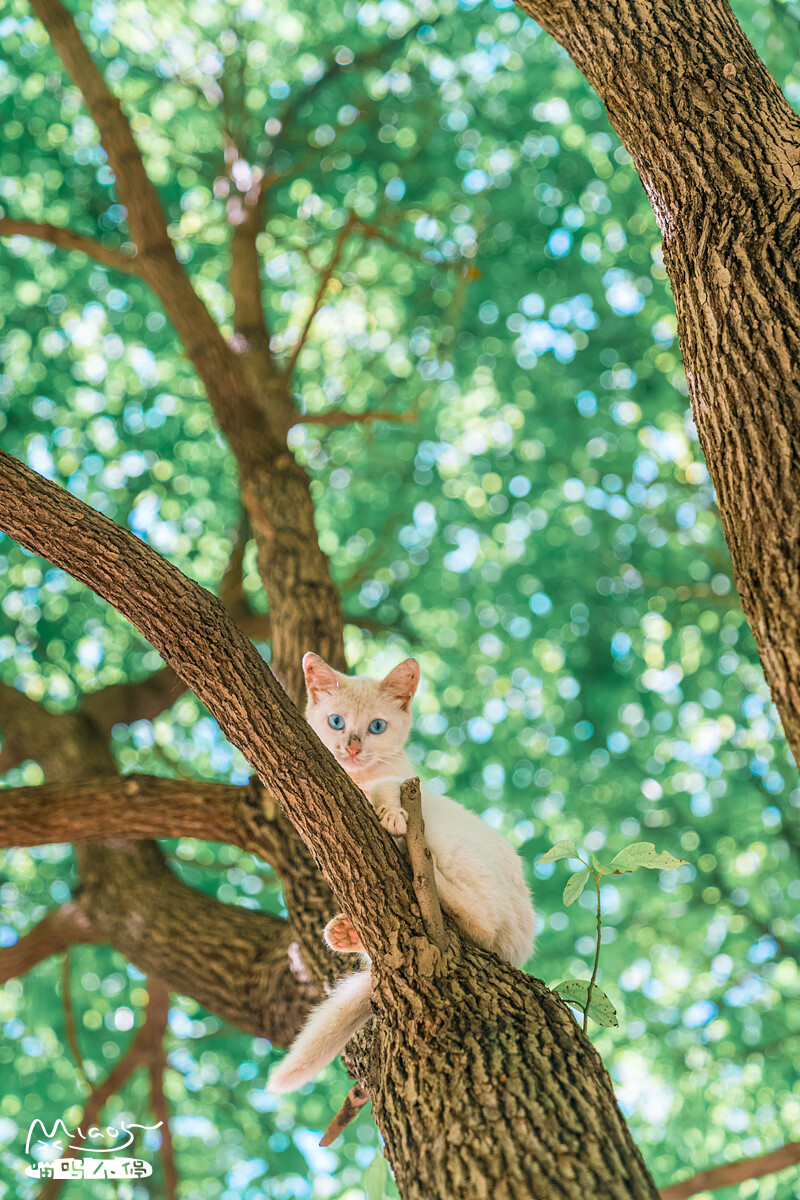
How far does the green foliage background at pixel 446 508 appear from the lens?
5.61 m

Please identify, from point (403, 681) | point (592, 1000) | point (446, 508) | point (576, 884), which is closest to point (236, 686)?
point (576, 884)

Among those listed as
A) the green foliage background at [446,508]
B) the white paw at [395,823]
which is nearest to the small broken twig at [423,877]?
the white paw at [395,823]

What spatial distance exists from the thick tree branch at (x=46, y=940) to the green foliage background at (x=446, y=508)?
4.16 ft

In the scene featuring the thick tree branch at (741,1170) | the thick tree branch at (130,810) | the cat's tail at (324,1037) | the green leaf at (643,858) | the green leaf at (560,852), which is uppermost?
the thick tree branch at (130,810)

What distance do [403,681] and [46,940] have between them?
7.39ft

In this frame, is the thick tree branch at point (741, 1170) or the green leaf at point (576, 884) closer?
the green leaf at point (576, 884)

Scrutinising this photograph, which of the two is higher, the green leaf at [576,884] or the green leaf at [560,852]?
the green leaf at [560,852]

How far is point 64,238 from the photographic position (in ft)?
16.3

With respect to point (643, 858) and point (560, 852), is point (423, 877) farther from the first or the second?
point (643, 858)

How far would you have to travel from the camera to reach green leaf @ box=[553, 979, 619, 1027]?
7.73 ft

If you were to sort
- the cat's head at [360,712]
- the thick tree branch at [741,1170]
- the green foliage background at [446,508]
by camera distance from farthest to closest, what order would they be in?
the green foliage background at [446,508]
the cat's head at [360,712]
the thick tree branch at [741,1170]

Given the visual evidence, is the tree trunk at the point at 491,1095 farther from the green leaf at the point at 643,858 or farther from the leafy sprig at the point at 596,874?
the green leaf at the point at 643,858

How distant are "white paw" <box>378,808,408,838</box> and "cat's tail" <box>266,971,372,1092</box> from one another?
0.38 meters

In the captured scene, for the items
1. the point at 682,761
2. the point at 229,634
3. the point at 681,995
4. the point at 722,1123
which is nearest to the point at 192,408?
the point at 682,761
